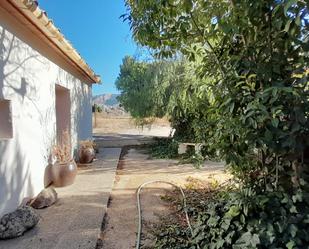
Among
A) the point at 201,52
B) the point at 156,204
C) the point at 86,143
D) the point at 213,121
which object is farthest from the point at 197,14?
the point at 86,143

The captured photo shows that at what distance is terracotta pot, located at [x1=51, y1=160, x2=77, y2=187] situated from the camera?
6.33 metres

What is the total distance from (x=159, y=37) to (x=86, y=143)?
6892 millimetres

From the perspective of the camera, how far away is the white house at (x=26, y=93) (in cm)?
443

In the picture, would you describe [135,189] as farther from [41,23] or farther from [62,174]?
[41,23]

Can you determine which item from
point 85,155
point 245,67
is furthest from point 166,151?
point 245,67

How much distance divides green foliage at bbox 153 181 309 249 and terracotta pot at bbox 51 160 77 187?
3.25m

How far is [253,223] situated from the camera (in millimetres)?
2973

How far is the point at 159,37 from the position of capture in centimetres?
329

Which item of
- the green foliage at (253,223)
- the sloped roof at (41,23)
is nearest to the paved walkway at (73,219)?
the green foliage at (253,223)

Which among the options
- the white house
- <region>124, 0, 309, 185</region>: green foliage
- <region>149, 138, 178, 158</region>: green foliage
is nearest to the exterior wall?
the white house

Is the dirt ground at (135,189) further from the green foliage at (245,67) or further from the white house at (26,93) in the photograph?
the green foliage at (245,67)

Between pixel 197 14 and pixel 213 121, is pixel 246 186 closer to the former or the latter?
pixel 213 121

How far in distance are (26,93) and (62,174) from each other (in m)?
1.81

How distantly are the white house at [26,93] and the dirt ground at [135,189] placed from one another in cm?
144
